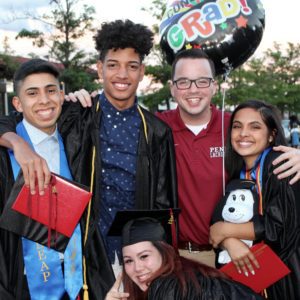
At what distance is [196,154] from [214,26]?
151 centimetres

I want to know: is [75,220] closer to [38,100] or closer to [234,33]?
[38,100]

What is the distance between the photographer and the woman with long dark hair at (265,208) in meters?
2.67

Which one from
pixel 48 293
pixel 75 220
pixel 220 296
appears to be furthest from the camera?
pixel 48 293

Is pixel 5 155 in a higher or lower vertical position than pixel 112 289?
higher

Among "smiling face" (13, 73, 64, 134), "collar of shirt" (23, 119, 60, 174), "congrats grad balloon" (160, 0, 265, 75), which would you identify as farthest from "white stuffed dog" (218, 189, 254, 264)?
"congrats grad balloon" (160, 0, 265, 75)

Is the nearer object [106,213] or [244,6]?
[106,213]

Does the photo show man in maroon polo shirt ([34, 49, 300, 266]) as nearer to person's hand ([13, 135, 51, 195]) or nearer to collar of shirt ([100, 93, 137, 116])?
collar of shirt ([100, 93, 137, 116])

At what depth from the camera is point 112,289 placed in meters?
2.50

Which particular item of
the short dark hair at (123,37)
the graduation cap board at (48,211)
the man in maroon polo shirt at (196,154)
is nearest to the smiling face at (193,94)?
the man in maroon polo shirt at (196,154)

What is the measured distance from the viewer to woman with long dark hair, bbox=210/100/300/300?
2.67m

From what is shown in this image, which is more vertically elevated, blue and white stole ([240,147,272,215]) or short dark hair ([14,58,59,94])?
short dark hair ([14,58,59,94])

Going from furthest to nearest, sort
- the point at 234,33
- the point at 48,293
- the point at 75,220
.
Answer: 1. the point at 234,33
2. the point at 48,293
3. the point at 75,220

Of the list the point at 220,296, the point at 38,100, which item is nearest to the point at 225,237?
the point at 220,296

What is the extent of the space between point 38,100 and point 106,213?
0.79m
